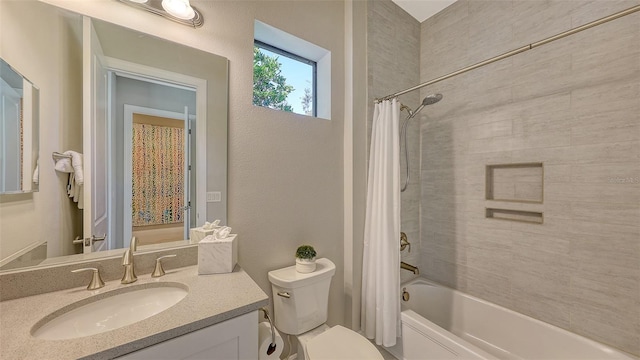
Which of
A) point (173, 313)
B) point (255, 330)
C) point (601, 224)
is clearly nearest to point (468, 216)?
point (601, 224)

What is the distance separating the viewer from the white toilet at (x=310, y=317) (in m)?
1.25

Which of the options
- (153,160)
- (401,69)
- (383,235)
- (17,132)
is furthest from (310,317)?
(401,69)

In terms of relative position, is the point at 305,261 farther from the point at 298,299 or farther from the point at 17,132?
the point at 17,132

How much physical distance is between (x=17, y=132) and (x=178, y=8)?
0.84 m

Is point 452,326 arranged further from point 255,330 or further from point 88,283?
point 88,283

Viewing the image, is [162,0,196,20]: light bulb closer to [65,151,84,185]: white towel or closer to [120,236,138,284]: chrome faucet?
[65,151,84,185]: white towel

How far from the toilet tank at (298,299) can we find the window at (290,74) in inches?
44.8

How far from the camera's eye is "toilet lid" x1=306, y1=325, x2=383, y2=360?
47.2 inches

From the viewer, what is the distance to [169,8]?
3.76 ft

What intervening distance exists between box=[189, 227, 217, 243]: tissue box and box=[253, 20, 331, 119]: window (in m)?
0.90

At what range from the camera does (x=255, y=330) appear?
35.0 inches

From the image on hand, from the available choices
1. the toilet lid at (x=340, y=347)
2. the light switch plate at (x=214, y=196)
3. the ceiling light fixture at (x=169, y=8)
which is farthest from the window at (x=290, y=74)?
the toilet lid at (x=340, y=347)

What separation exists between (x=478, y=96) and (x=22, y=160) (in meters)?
2.65

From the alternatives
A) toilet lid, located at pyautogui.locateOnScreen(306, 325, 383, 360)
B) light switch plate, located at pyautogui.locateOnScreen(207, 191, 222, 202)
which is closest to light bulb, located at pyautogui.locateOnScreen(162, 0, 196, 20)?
light switch plate, located at pyautogui.locateOnScreen(207, 191, 222, 202)
